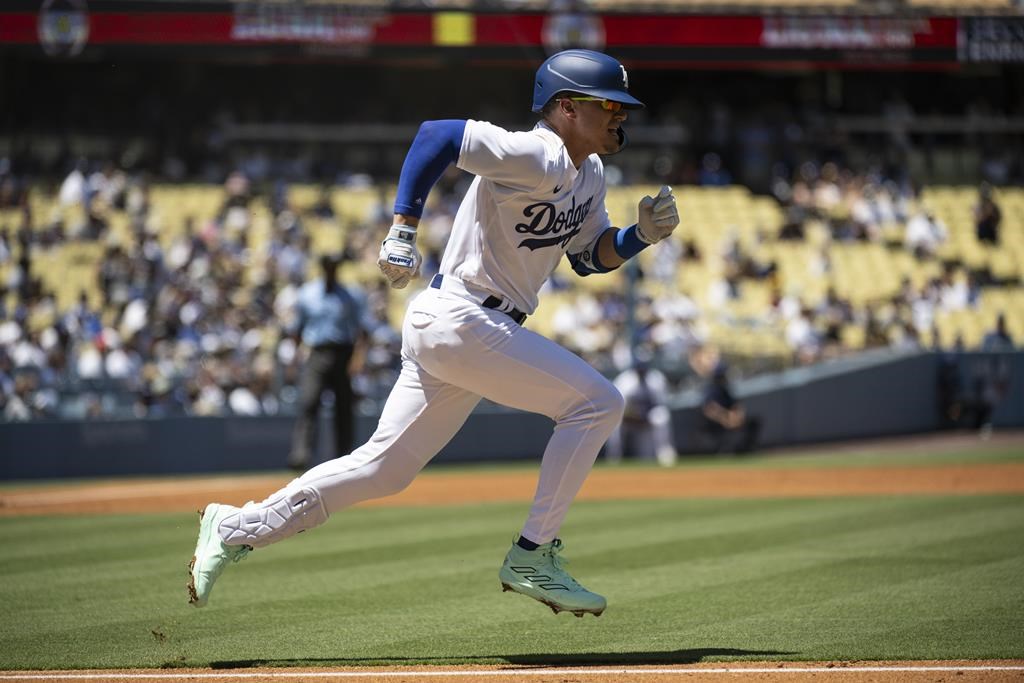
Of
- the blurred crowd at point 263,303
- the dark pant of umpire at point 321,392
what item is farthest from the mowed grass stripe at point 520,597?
the blurred crowd at point 263,303

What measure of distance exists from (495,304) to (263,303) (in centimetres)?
1472

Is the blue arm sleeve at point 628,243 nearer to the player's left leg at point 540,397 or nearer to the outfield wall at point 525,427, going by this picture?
the player's left leg at point 540,397

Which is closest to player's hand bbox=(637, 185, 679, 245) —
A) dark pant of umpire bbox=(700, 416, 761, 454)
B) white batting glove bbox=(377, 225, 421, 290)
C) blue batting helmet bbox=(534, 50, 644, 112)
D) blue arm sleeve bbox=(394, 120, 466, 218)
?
blue batting helmet bbox=(534, 50, 644, 112)

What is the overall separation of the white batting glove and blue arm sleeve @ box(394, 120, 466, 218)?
8cm

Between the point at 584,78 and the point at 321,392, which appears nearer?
the point at 584,78

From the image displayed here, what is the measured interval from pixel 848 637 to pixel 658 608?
1027 millimetres

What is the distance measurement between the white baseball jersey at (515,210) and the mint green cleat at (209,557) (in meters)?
1.25

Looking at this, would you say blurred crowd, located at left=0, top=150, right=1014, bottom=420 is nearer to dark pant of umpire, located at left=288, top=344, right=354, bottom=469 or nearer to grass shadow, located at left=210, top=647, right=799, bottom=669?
dark pant of umpire, located at left=288, top=344, right=354, bottom=469

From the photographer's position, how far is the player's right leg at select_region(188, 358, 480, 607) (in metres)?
5.03

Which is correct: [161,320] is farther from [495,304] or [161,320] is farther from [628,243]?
[495,304]

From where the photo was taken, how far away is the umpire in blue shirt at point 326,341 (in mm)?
12359

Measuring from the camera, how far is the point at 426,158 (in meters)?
4.71

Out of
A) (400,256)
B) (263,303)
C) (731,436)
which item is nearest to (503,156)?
(400,256)

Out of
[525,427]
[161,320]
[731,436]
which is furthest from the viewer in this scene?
[161,320]
